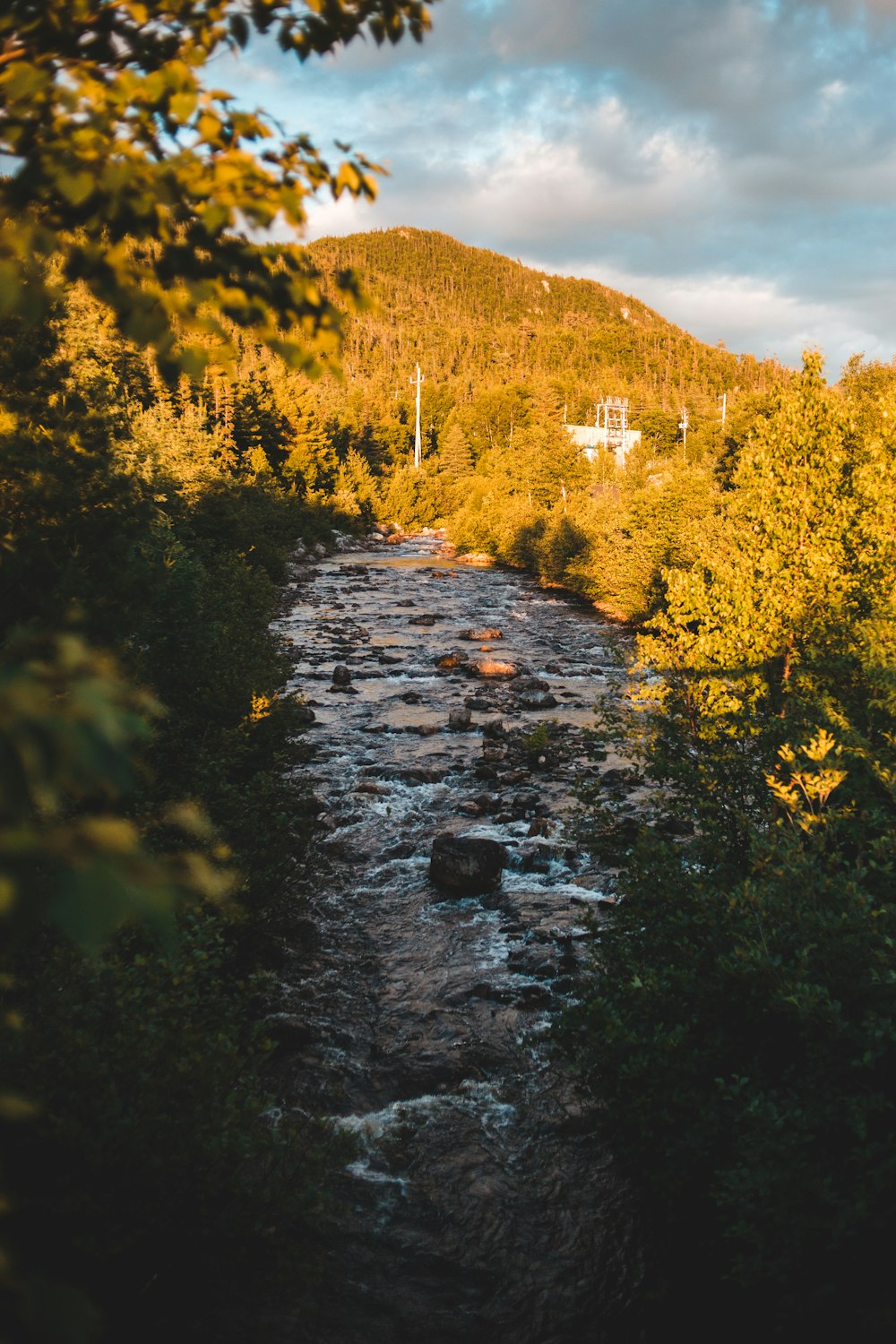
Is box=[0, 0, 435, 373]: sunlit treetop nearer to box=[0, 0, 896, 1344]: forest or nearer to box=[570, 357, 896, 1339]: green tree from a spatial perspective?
box=[0, 0, 896, 1344]: forest

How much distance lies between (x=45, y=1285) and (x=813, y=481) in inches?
555

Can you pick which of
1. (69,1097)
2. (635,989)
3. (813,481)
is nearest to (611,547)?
(813,481)

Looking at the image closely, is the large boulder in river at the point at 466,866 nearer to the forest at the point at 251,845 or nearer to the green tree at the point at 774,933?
the forest at the point at 251,845

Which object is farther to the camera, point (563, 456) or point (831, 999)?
point (563, 456)

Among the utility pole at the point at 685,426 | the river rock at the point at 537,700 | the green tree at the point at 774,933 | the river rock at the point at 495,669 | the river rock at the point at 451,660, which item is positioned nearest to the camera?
the green tree at the point at 774,933

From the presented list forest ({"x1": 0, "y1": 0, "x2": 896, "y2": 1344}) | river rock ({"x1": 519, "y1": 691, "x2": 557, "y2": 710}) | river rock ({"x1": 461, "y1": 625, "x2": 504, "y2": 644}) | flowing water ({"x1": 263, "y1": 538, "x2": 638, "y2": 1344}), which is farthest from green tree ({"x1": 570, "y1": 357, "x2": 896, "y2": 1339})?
river rock ({"x1": 461, "y1": 625, "x2": 504, "y2": 644})

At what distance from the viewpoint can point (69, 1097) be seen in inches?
223

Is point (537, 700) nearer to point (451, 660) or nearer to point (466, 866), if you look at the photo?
point (451, 660)

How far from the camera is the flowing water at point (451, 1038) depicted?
771 cm

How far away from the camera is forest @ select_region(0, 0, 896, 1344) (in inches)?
112

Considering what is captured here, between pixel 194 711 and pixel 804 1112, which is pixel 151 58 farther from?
pixel 194 711

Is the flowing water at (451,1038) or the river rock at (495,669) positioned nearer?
the flowing water at (451,1038)

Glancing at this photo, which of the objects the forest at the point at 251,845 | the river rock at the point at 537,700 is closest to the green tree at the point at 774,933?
the forest at the point at 251,845

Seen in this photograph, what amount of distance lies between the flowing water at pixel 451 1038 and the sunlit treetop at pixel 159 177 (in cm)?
685
